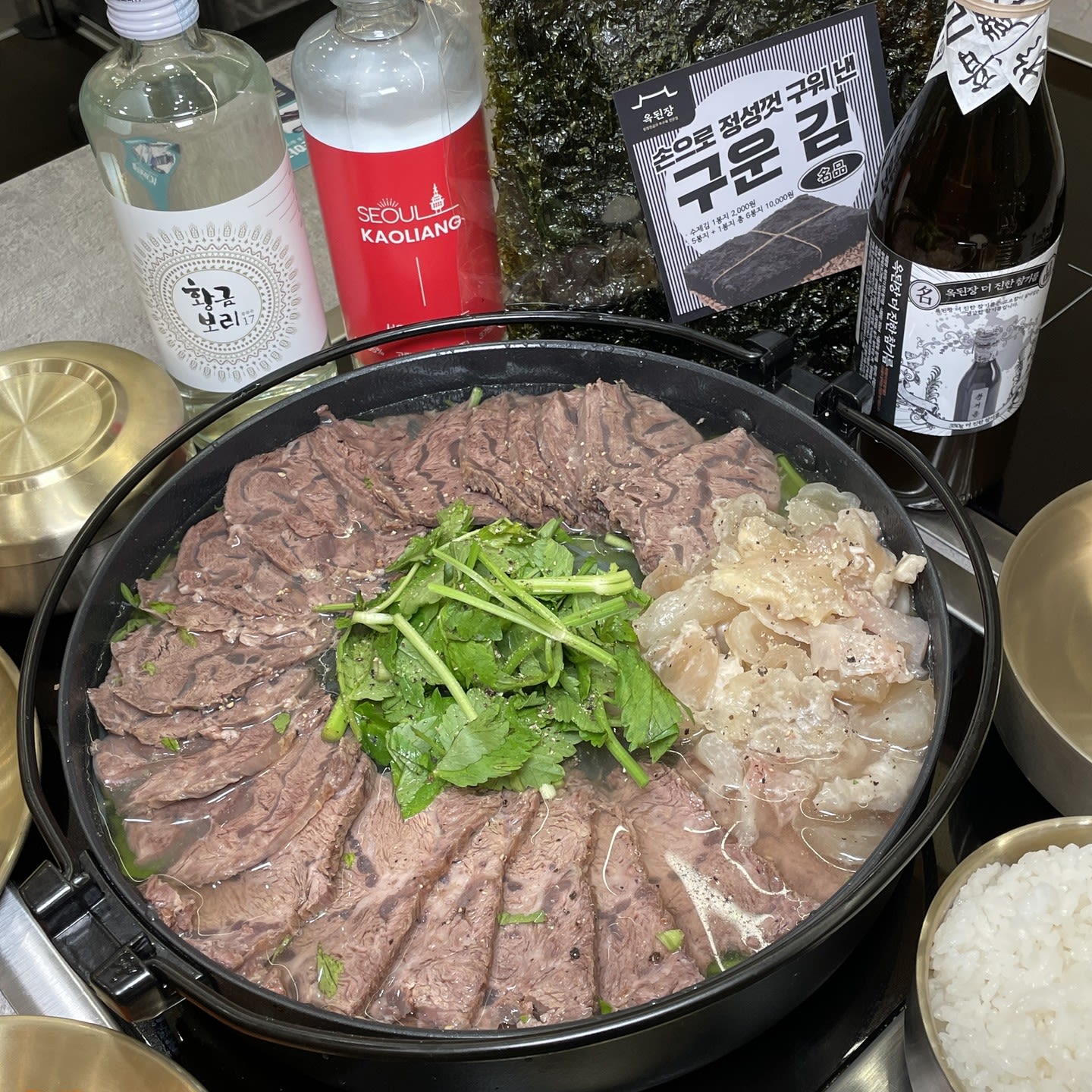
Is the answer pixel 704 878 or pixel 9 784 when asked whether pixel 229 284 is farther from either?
pixel 704 878

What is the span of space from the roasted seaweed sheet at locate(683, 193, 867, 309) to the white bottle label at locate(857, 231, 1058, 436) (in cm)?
17

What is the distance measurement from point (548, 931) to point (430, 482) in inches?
26.3

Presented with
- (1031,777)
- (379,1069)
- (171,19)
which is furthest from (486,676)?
(171,19)

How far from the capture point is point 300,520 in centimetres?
156

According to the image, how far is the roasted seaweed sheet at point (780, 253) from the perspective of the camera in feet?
5.54

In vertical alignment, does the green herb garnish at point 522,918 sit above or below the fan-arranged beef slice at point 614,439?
below

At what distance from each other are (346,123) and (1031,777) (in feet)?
4.02

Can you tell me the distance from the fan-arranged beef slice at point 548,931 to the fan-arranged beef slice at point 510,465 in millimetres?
457

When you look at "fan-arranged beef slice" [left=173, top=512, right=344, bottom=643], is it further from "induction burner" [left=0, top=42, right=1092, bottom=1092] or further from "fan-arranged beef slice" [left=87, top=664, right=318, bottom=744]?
"induction burner" [left=0, top=42, right=1092, bottom=1092]

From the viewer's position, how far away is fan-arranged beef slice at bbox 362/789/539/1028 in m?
1.15

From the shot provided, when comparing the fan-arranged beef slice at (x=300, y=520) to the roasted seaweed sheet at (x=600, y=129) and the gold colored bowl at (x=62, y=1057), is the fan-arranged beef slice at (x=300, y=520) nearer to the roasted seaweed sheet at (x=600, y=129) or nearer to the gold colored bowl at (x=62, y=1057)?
the roasted seaweed sheet at (x=600, y=129)

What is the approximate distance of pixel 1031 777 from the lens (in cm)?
138

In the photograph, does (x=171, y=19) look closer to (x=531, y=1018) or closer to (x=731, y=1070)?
(x=531, y=1018)

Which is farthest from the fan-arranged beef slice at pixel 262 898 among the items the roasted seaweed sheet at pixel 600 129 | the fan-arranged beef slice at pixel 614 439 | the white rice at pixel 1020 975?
the roasted seaweed sheet at pixel 600 129
